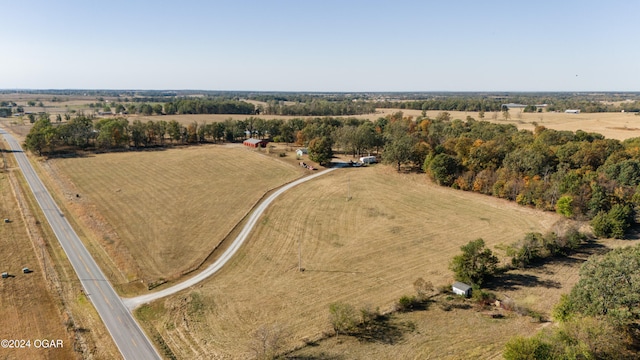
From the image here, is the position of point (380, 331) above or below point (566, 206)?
below

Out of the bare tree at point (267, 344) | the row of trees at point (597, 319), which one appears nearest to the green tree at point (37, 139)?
the bare tree at point (267, 344)

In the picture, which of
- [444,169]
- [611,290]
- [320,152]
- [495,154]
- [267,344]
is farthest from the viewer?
[320,152]

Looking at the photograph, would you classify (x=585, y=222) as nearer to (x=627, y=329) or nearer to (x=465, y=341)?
(x=627, y=329)

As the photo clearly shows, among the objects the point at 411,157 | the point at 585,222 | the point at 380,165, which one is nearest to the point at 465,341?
the point at 585,222

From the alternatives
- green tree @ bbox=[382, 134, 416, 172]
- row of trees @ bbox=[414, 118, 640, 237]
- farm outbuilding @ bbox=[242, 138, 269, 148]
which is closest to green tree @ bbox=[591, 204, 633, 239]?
row of trees @ bbox=[414, 118, 640, 237]

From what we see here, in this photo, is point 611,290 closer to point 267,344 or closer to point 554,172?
point 267,344

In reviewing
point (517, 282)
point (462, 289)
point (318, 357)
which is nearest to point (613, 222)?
point (517, 282)
